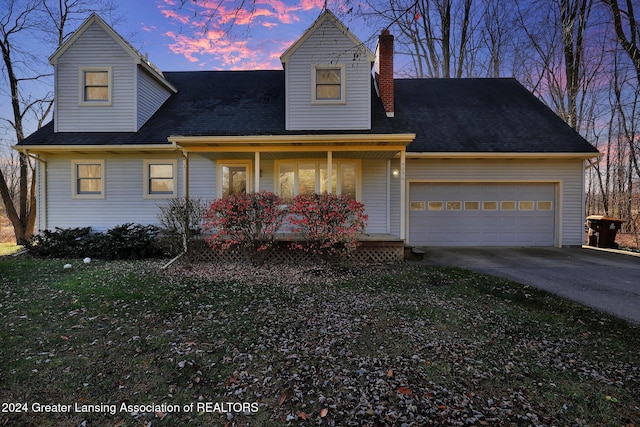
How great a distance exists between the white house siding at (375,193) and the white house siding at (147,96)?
7.53 m

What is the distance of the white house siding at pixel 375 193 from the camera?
966 centimetres

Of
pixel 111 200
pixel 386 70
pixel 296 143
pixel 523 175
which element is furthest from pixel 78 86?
pixel 523 175

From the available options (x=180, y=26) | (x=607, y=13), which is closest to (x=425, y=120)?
(x=607, y=13)

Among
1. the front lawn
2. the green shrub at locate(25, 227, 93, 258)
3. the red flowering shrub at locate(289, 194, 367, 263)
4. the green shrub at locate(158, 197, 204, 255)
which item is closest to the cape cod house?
the green shrub at locate(25, 227, 93, 258)

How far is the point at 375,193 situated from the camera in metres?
9.70

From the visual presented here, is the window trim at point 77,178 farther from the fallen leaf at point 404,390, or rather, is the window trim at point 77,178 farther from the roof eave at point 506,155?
the fallen leaf at point 404,390

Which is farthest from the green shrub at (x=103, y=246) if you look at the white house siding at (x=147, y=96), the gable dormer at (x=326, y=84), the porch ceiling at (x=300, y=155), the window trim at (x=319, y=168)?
the gable dormer at (x=326, y=84)

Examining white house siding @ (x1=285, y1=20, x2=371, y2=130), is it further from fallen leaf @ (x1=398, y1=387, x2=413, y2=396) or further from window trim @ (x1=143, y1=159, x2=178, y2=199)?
fallen leaf @ (x1=398, y1=387, x2=413, y2=396)

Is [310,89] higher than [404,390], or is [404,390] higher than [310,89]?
[310,89]

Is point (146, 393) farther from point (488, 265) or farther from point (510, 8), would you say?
point (510, 8)

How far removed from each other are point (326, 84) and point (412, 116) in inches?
140

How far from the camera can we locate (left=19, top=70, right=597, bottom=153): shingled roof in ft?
31.4

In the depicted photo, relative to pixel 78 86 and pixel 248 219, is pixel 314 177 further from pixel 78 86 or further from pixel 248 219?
pixel 78 86

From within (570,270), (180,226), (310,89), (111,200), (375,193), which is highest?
(310,89)
